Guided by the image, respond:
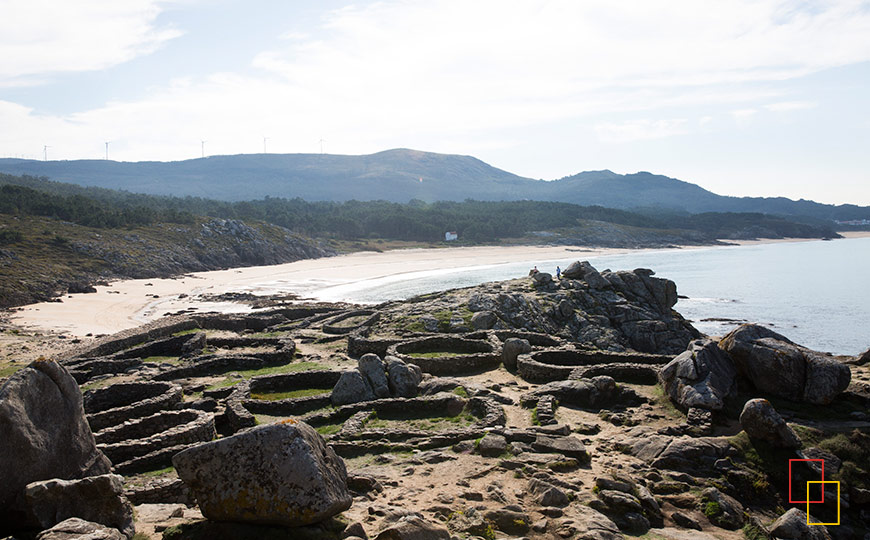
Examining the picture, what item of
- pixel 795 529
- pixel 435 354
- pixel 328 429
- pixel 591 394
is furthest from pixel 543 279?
pixel 795 529

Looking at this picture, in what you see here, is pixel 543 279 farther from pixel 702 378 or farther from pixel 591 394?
pixel 702 378

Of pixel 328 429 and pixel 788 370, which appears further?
pixel 328 429

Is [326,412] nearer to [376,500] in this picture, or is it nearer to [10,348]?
[376,500]

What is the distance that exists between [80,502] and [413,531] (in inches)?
184

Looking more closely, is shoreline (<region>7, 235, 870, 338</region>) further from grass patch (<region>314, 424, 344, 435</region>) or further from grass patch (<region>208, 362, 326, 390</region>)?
grass patch (<region>314, 424, 344, 435</region>)

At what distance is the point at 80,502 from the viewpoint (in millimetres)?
7754

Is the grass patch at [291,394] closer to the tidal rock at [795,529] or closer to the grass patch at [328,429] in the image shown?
the grass patch at [328,429]

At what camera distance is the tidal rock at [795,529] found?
10.5 meters

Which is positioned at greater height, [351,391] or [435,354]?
[351,391]

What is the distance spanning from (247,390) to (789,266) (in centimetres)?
11364

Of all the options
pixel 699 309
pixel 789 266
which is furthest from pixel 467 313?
pixel 789 266

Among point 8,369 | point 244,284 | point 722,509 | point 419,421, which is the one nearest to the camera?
point 722,509

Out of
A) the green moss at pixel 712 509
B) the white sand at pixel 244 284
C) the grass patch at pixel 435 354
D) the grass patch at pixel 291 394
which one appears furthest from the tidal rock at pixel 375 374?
the white sand at pixel 244 284

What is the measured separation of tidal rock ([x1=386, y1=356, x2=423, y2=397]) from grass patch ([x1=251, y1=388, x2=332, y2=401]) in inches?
113
